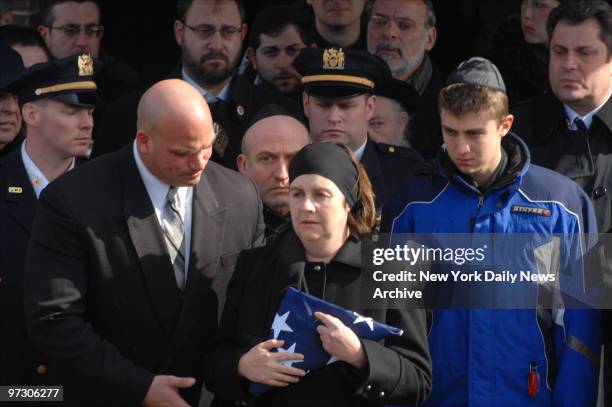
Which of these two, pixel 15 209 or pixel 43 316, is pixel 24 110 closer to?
pixel 15 209

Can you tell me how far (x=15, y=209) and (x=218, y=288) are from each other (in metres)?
1.22

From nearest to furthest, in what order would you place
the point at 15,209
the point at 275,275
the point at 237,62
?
1. the point at 275,275
2. the point at 15,209
3. the point at 237,62

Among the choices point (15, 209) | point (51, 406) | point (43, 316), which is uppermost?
point (15, 209)

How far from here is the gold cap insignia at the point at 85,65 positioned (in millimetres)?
6051

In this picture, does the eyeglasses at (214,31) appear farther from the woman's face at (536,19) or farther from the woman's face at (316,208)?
the woman's face at (316,208)

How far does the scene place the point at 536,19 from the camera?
22.9ft

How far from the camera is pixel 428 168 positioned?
5.18 meters

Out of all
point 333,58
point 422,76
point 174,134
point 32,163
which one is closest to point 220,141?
point 333,58

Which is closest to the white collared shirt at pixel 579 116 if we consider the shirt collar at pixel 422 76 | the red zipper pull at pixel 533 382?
the shirt collar at pixel 422 76

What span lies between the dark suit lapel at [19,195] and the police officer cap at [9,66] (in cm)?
46

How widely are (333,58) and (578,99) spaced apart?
3.79 feet

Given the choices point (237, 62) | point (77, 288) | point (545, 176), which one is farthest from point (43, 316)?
point (237, 62)

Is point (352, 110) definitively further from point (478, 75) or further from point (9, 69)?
point (9, 69)

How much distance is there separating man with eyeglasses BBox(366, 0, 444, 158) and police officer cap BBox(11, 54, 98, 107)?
175cm
